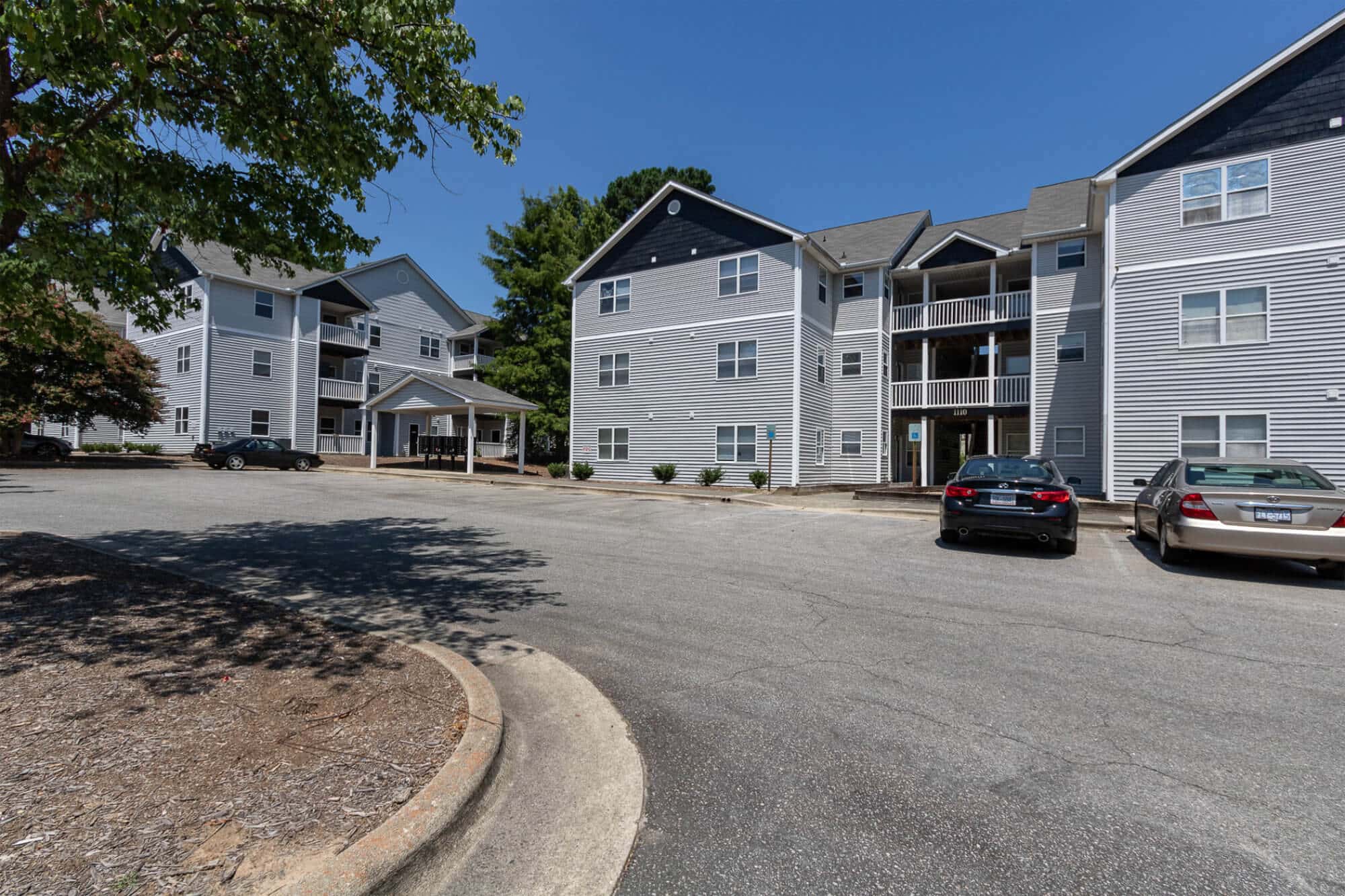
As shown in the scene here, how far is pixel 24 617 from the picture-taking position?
5.00 meters

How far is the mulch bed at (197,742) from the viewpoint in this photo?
93.4 inches

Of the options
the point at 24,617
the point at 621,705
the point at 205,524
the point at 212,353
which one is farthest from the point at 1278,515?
the point at 212,353

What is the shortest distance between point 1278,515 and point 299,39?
11.6 m

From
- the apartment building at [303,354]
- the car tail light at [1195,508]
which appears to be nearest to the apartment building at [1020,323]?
the car tail light at [1195,508]

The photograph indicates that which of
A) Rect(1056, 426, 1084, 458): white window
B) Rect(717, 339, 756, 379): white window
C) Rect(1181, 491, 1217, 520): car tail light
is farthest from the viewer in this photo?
Rect(717, 339, 756, 379): white window

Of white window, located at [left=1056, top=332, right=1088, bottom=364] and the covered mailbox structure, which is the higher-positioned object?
white window, located at [left=1056, top=332, right=1088, bottom=364]

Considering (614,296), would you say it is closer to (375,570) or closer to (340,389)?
(340,389)

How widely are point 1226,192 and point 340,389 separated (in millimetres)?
37618

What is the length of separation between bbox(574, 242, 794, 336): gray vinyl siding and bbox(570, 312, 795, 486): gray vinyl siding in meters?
0.36

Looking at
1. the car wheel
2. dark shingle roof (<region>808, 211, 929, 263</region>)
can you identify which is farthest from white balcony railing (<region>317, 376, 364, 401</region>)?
the car wheel

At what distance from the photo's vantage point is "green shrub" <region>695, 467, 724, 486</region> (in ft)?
78.3

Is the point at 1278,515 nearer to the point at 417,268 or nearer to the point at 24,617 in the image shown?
the point at 24,617

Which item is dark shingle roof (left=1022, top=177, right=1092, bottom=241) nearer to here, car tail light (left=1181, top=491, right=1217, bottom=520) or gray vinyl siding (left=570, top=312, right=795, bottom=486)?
gray vinyl siding (left=570, top=312, right=795, bottom=486)

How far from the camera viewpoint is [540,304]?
3684 centimetres
